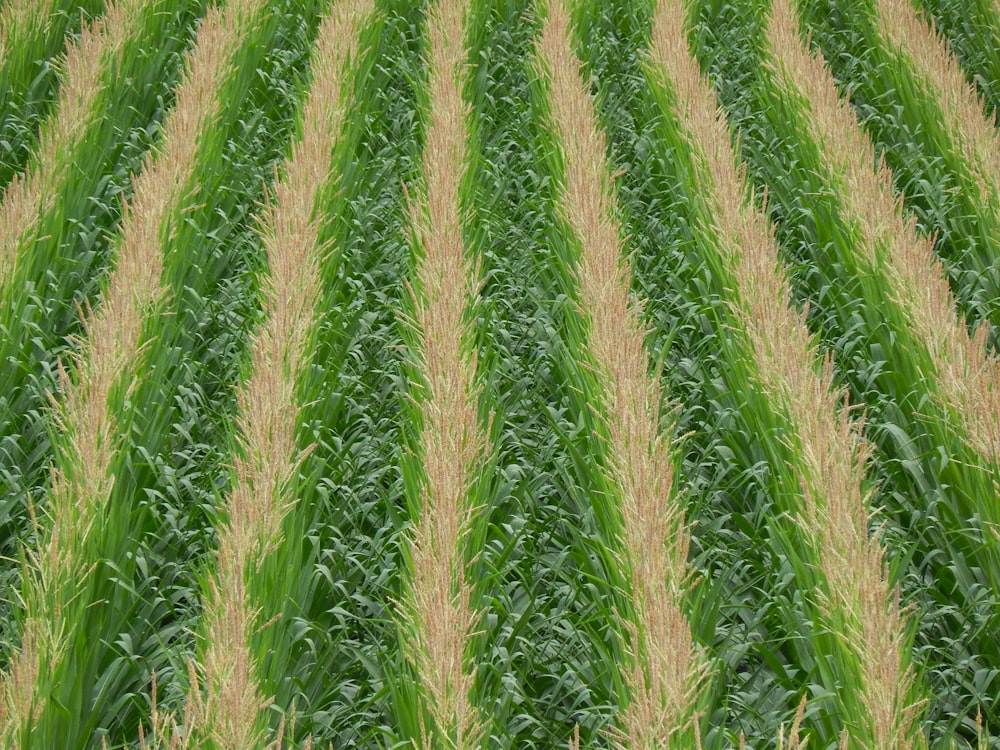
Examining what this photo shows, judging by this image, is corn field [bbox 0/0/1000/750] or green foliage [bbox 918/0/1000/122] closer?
corn field [bbox 0/0/1000/750]

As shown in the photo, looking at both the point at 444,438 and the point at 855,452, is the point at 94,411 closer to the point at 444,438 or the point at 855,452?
the point at 444,438

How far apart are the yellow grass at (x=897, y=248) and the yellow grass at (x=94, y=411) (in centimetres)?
297

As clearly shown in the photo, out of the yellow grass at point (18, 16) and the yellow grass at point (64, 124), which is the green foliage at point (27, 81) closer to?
the yellow grass at point (18, 16)

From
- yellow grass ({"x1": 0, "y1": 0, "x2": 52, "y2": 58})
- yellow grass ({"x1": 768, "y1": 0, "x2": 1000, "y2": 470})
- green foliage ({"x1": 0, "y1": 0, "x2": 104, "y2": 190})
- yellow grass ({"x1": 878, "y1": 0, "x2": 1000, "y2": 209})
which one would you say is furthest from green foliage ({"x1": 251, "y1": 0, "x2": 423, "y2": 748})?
yellow grass ({"x1": 878, "y1": 0, "x2": 1000, "y2": 209})

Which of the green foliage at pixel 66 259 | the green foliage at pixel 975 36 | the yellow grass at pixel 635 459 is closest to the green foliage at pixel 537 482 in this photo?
the yellow grass at pixel 635 459

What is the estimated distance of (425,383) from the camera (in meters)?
5.27

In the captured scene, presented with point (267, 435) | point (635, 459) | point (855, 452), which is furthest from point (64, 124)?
point (855, 452)

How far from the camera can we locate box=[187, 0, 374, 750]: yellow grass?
3336mm

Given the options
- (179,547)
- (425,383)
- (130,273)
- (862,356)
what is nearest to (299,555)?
(179,547)

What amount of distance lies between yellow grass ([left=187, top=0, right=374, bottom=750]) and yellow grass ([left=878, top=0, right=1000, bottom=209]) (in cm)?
335

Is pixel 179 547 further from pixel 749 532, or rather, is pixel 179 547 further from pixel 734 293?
pixel 734 293

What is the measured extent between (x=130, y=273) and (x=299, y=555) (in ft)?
6.29

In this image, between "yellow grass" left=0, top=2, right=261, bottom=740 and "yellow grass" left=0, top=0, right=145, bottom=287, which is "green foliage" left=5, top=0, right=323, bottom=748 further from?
"yellow grass" left=0, top=0, right=145, bottom=287

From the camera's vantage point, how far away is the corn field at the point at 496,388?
3906 mm
